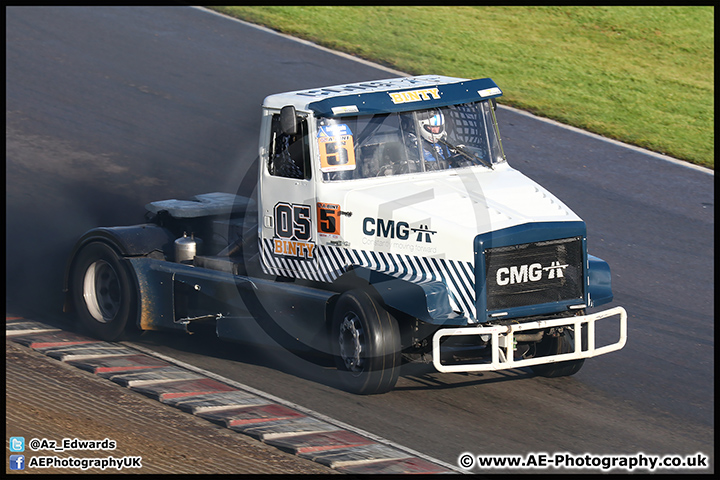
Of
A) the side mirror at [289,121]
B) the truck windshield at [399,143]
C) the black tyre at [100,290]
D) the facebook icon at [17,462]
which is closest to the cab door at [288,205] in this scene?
the side mirror at [289,121]

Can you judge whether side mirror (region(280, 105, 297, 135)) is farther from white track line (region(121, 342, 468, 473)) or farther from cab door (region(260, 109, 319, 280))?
white track line (region(121, 342, 468, 473))

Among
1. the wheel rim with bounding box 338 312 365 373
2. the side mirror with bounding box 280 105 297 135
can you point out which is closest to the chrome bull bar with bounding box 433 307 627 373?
the wheel rim with bounding box 338 312 365 373

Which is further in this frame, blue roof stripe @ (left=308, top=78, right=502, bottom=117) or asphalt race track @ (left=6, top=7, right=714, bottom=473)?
blue roof stripe @ (left=308, top=78, right=502, bottom=117)

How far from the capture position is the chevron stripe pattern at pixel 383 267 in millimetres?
8594

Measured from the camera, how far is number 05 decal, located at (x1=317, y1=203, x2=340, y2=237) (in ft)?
30.3

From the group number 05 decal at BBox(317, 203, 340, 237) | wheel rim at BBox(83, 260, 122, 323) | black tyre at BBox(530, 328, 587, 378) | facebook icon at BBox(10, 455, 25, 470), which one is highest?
number 05 decal at BBox(317, 203, 340, 237)

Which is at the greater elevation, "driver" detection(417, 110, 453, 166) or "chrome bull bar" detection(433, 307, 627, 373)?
"driver" detection(417, 110, 453, 166)

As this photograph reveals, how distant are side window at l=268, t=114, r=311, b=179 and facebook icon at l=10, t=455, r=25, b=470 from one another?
362cm

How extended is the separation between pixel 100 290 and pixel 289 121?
3.32 metres

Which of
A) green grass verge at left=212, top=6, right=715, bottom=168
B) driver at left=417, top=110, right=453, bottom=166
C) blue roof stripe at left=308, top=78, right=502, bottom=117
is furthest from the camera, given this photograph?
green grass verge at left=212, top=6, right=715, bottom=168

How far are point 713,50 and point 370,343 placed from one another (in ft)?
55.4

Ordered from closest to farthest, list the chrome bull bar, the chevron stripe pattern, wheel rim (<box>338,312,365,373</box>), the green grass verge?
1. the chrome bull bar
2. the chevron stripe pattern
3. wheel rim (<box>338,312,365,373</box>)
4. the green grass verge
